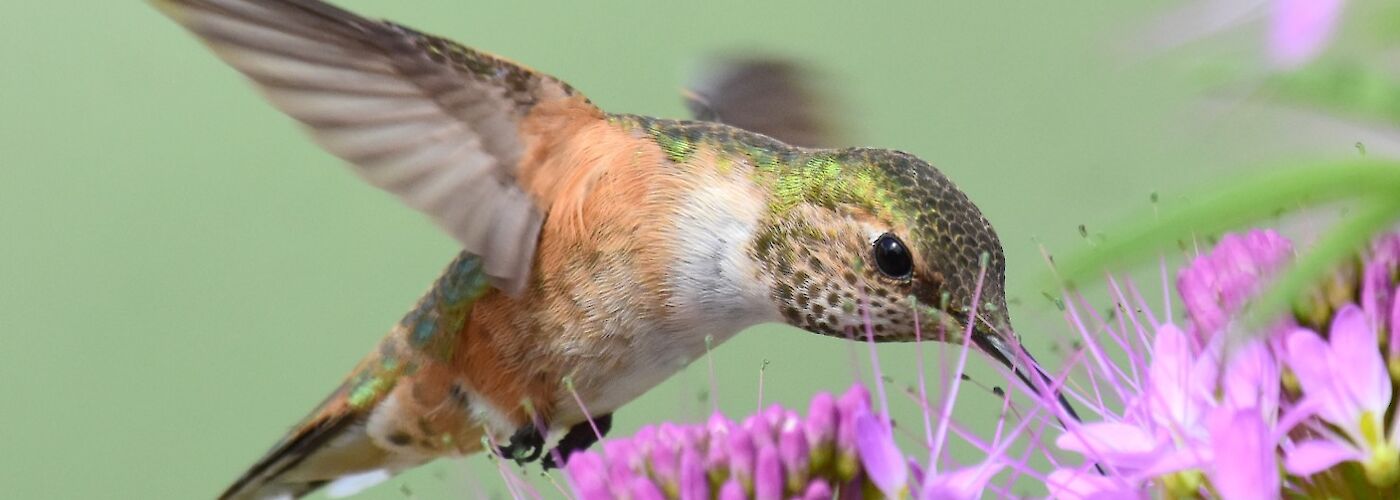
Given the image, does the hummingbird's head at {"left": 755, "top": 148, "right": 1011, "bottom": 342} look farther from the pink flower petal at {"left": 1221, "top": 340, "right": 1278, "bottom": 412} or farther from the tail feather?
the tail feather

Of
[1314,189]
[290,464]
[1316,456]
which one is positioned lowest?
[290,464]

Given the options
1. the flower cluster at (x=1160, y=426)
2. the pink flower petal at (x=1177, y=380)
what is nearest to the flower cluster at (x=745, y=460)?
the flower cluster at (x=1160, y=426)

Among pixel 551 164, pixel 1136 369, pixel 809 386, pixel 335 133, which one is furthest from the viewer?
pixel 809 386

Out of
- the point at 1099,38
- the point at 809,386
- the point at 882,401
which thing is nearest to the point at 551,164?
the point at 882,401

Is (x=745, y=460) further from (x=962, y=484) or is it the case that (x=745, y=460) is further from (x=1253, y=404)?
(x=1253, y=404)

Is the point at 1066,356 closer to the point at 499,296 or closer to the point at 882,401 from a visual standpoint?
the point at 882,401

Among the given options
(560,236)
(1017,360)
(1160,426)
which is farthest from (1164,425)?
(560,236)

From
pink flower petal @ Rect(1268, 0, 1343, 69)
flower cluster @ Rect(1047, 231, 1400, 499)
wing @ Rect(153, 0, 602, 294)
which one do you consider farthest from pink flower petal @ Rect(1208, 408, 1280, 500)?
wing @ Rect(153, 0, 602, 294)

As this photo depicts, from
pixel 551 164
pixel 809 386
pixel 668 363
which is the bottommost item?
pixel 809 386
